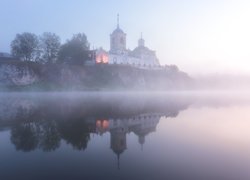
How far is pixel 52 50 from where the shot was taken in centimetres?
9869

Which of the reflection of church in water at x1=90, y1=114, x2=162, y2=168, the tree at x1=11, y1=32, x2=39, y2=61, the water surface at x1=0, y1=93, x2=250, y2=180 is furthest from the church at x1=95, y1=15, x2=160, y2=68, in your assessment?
the water surface at x1=0, y1=93, x2=250, y2=180

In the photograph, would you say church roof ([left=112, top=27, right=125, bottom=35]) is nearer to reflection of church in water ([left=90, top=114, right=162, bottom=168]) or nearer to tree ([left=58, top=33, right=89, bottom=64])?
tree ([left=58, top=33, right=89, bottom=64])

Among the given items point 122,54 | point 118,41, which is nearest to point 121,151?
point 122,54

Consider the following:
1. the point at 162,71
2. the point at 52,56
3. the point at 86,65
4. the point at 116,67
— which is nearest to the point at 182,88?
the point at 162,71

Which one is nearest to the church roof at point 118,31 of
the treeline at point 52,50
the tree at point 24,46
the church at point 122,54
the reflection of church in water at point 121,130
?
the church at point 122,54

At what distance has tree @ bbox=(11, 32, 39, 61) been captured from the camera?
90.0 m

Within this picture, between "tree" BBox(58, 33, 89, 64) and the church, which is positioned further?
the church

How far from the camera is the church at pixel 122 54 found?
110 meters

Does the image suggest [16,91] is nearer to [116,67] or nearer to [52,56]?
[52,56]

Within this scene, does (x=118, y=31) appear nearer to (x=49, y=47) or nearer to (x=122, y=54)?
(x=122, y=54)

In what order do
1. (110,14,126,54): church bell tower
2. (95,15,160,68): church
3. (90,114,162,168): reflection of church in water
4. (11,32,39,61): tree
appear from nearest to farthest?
1. (90,114,162,168): reflection of church in water
2. (11,32,39,61): tree
3. (95,15,160,68): church
4. (110,14,126,54): church bell tower

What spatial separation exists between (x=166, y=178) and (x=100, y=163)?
3.33m

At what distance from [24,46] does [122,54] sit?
45.1 metres

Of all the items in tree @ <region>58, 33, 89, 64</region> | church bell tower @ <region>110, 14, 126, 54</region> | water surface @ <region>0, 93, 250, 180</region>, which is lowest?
water surface @ <region>0, 93, 250, 180</region>
